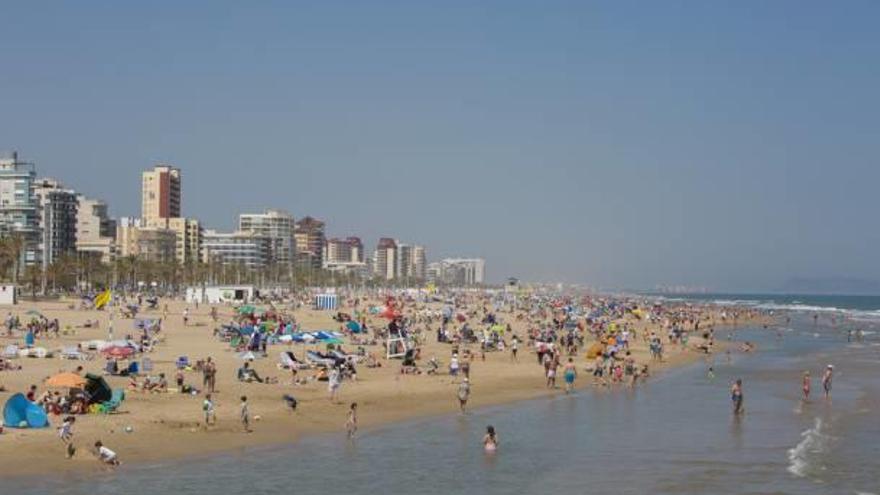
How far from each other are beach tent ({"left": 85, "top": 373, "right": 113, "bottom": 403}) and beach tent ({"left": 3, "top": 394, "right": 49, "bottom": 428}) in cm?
266

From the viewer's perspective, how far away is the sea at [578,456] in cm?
1977

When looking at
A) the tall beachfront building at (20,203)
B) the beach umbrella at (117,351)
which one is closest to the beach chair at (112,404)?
A: the beach umbrella at (117,351)

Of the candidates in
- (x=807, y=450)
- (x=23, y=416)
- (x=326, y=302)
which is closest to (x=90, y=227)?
(x=326, y=302)

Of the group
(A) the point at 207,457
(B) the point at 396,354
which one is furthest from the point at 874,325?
(A) the point at 207,457

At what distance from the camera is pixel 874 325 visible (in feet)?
349

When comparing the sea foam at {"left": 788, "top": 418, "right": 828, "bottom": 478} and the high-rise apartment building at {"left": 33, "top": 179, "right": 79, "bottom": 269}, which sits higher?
the high-rise apartment building at {"left": 33, "top": 179, "right": 79, "bottom": 269}

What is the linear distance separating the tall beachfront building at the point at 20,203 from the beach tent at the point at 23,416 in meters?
125

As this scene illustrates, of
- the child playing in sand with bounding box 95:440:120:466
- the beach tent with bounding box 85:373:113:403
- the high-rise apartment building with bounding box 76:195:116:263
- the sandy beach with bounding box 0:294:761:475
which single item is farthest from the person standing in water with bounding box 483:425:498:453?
the high-rise apartment building with bounding box 76:195:116:263

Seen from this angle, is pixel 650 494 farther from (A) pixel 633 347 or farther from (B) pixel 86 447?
(A) pixel 633 347

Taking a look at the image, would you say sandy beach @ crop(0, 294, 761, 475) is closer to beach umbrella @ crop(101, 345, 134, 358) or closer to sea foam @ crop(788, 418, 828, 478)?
beach umbrella @ crop(101, 345, 134, 358)

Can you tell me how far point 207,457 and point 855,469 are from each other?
14.0 m

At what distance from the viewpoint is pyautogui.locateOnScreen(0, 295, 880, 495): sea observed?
19766 millimetres

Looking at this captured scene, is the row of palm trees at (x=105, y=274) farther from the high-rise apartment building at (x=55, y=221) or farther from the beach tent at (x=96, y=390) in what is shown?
the beach tent at (x=96, y=390)

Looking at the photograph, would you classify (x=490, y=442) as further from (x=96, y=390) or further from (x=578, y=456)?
(x=96, y=390)
